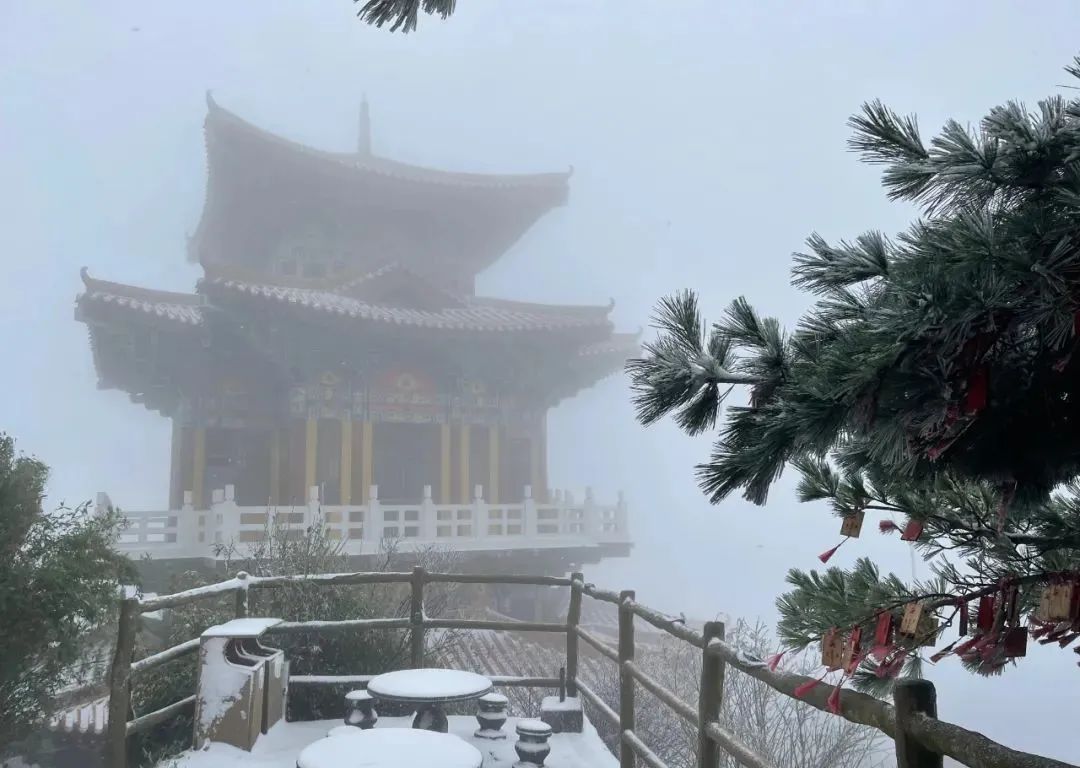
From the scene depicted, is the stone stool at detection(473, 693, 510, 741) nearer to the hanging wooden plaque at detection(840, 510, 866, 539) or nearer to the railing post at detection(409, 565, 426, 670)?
the railing post at detection(409, 565, 426, 670)

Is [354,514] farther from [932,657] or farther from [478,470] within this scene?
[932,657]

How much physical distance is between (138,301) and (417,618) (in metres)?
9.79

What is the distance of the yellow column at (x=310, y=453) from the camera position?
12773mm

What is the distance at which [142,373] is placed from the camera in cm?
1385

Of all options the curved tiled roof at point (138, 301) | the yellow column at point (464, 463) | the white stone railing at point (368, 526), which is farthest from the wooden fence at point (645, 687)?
the curved tiled roof at point (138, 301)

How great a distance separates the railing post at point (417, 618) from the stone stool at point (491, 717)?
0.63 m

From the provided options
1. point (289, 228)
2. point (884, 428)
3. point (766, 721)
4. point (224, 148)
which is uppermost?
point (224, 148)

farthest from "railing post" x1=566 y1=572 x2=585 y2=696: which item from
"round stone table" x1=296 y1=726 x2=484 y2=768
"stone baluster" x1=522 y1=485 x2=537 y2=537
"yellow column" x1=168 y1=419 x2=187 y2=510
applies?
"yellow column" x1=168 y1=419 x2=187 y2=510

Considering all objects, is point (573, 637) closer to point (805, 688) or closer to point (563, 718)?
point (563, 718)

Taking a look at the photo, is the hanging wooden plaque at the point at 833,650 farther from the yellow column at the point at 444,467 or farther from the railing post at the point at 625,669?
the yellow column at the point at 444,467

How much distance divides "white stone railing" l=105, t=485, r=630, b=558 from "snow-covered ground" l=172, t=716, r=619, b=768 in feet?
17.9

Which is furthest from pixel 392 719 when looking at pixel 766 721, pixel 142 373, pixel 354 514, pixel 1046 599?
pixel 142 373

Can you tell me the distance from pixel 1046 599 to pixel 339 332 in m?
12.1

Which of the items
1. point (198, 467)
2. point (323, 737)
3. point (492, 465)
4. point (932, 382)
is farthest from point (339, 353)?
point (932, 382)
